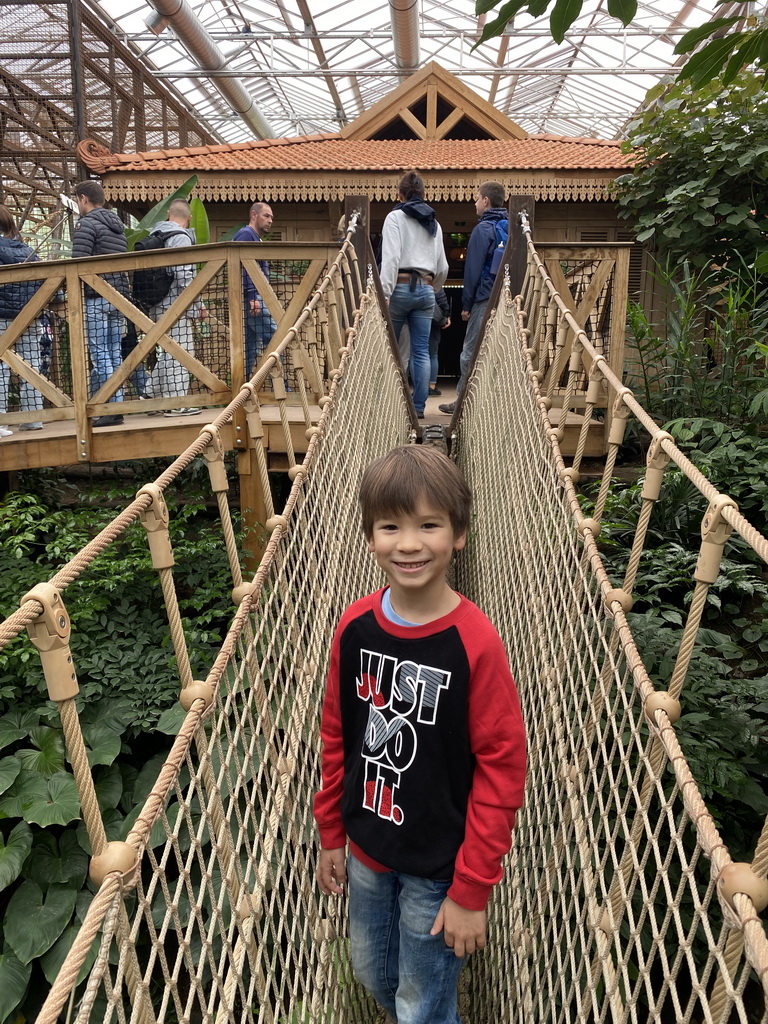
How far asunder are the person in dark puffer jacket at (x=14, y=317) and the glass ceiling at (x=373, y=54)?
6753 mm

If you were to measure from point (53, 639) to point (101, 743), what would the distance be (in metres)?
2.66

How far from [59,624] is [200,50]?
10779 mm

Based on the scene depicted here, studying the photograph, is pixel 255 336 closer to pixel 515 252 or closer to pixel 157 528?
pixel 515 252

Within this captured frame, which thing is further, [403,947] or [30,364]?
[30,364]

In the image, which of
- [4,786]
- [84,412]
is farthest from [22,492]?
[4,786]

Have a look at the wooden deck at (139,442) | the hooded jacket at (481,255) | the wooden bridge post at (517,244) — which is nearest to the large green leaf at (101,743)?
the wooden deck at (139,442)

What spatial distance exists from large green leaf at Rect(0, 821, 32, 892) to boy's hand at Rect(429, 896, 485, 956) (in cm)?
227

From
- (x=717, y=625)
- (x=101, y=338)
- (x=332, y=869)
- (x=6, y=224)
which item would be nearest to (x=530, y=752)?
(x=332, y=869)

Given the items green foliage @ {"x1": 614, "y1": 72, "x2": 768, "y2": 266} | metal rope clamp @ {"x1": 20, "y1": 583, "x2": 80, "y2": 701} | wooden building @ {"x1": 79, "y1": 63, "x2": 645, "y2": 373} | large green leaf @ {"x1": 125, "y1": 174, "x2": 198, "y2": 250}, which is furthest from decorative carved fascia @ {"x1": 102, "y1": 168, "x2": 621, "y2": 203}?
metal rope clamp @ {"x1": 20, "y1": 583, "x2": 80, "y2": 701}

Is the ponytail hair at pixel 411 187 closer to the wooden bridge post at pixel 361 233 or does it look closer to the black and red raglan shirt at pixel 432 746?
the wooden bridge post at pixel 361 233

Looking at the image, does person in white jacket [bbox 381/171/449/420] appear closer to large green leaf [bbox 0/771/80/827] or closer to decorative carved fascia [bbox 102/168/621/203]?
large green leaf [bbox 0/771/80/827]

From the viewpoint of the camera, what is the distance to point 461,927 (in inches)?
43.8

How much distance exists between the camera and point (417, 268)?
4.11 meters

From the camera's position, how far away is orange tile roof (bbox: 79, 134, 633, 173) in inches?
276
